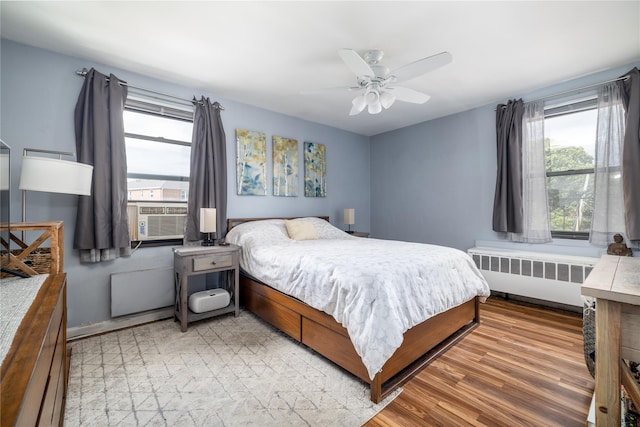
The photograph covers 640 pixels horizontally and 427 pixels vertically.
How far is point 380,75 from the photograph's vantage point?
2.34m

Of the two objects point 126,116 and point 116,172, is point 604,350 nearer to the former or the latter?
point 116,172

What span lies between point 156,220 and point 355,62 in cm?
255

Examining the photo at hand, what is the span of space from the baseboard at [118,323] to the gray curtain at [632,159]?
470 centimetres

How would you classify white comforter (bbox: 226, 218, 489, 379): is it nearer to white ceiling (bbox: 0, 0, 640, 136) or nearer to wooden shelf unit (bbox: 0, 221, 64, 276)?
wooden shelf unit (bbox: 0, 221, 64, 276)

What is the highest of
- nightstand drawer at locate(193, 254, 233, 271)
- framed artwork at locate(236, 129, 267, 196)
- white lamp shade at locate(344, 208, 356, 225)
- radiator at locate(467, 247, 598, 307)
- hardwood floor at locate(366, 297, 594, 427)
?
framed artwork at locate(236, 129, 267, 196)

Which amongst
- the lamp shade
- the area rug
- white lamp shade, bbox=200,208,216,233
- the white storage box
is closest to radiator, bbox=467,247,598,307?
the area rug

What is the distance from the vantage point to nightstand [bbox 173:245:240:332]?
259 centimetres

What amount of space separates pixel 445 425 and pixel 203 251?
2.34 meters

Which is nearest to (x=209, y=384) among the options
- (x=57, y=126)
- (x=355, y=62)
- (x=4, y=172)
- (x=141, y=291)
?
(x=141, y=291)

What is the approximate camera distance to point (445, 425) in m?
1.47

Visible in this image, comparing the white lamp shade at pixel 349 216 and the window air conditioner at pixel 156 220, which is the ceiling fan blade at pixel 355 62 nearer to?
the window air conditioner at pixel 156 220

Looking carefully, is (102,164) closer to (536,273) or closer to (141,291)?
(141,291)

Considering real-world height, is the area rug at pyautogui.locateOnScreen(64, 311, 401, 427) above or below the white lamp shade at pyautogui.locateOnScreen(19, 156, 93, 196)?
below

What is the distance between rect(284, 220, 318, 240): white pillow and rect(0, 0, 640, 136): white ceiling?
1626mm
